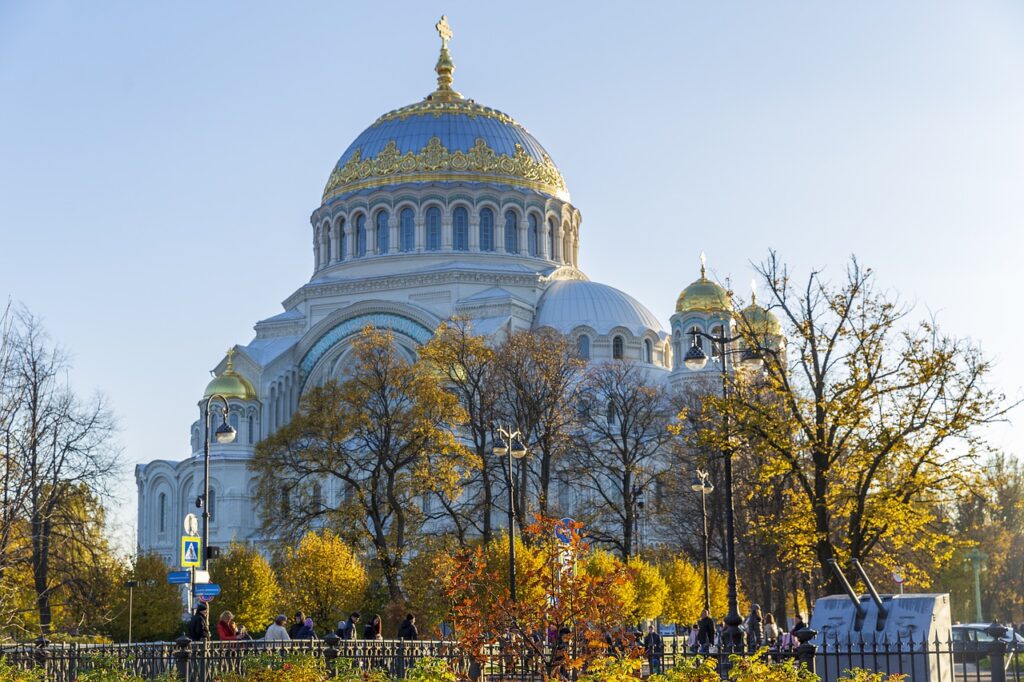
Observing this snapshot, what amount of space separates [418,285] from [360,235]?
5262mm

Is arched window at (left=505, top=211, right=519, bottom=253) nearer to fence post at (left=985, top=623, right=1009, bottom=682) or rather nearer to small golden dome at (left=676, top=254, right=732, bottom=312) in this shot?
small golden dome at (left=676, top=254, right=732, bottom=312)

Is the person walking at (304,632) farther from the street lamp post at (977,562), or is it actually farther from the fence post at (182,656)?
the street lamp post at (977,562)

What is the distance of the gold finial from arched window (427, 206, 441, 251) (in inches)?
298

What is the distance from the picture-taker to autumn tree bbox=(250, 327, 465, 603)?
1375 inches

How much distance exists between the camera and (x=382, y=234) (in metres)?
64.9

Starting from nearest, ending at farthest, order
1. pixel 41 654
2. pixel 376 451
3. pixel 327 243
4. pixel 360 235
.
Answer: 1. pixel 41 654
2. pixel 376 451
3. pixel 360 235
4. pixel 327 243

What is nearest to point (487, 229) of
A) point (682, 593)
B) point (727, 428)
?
point (682, 593)

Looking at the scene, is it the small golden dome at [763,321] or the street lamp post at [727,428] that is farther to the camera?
the small golden dome at [763,321]

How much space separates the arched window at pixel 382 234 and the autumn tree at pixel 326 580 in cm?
3141

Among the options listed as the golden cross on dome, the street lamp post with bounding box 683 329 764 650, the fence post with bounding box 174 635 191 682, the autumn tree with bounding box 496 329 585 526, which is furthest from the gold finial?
the fence post with bounding box 174 635 191 682

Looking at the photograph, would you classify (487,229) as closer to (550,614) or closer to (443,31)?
(443,31)

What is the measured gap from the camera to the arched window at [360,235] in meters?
65.2

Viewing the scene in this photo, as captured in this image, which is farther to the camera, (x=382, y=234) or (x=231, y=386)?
(x=382, y=234)

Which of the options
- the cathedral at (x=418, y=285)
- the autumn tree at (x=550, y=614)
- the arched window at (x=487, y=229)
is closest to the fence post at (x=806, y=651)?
the autumn tree at (x=550, y=614)
